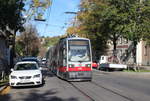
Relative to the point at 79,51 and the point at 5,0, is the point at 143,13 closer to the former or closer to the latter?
the point at 79,51

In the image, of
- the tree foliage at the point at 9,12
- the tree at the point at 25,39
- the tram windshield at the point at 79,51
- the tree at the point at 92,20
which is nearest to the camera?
the tree foliage at the point at 9,12

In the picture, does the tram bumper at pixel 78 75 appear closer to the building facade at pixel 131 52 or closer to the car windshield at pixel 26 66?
the car windshield at pixel 26 66

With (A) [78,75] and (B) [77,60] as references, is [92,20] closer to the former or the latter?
(B) [77,60]

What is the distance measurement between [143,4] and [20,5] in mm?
18657

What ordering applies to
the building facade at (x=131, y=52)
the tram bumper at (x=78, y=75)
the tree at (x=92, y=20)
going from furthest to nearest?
the building facade at (x=131, y=52) → the tree at (x=92, y=20) → the tram bumper at (x=78, y=75)

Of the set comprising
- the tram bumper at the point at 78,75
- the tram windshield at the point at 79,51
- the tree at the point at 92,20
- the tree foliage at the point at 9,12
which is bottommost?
the tram bumper at the point at 78,75

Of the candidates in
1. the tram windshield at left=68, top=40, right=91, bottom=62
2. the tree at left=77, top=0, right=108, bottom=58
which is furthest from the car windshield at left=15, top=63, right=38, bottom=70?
the tree at left=77, top=0, right=108, bottom=58

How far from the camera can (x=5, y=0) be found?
18031 mm

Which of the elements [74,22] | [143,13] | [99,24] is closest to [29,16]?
[143,13]

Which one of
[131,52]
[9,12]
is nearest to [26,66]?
[9,12]

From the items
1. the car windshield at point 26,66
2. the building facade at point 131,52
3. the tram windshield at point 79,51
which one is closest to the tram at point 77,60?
the tram windshield at point 79,51

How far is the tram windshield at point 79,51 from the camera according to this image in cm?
2123

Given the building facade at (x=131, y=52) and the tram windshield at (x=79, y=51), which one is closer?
the tram windshield at (x=79, y=51)

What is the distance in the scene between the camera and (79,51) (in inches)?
842
